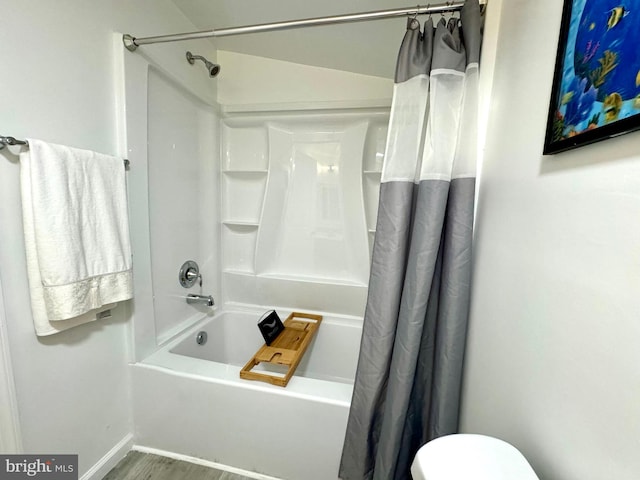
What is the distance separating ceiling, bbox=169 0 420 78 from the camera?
1307mm

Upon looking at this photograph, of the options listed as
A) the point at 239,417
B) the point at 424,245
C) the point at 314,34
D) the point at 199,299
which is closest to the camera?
the point at 424,245

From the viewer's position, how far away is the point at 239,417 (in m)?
1.26

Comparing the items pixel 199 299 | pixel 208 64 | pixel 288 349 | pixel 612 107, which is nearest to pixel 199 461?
pixel 288 349

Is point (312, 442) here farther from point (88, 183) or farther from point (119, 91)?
point (119, 91)

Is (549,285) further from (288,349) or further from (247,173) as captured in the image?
(247,173)

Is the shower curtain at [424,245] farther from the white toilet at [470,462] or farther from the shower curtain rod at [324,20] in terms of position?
the white toilet at [470,462]

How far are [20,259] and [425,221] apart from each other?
145 cm

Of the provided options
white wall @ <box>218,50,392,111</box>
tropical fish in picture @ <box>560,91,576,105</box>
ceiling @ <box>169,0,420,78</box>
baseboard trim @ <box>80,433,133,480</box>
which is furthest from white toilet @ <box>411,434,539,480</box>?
white wall @ <box>218,50,392,111</box>

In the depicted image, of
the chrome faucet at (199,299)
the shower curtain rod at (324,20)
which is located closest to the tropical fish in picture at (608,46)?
the shower curtain rod at (324,20)

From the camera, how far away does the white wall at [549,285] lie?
17.0 inches

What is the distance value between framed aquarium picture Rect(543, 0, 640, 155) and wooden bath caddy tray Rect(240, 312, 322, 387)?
4.31 ft

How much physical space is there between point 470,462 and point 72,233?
143cm

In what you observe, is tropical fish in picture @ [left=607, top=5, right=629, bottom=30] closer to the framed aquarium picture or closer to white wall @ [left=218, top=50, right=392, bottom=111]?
the framed aquarium picture

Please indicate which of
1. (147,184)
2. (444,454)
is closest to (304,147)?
(147,184)
